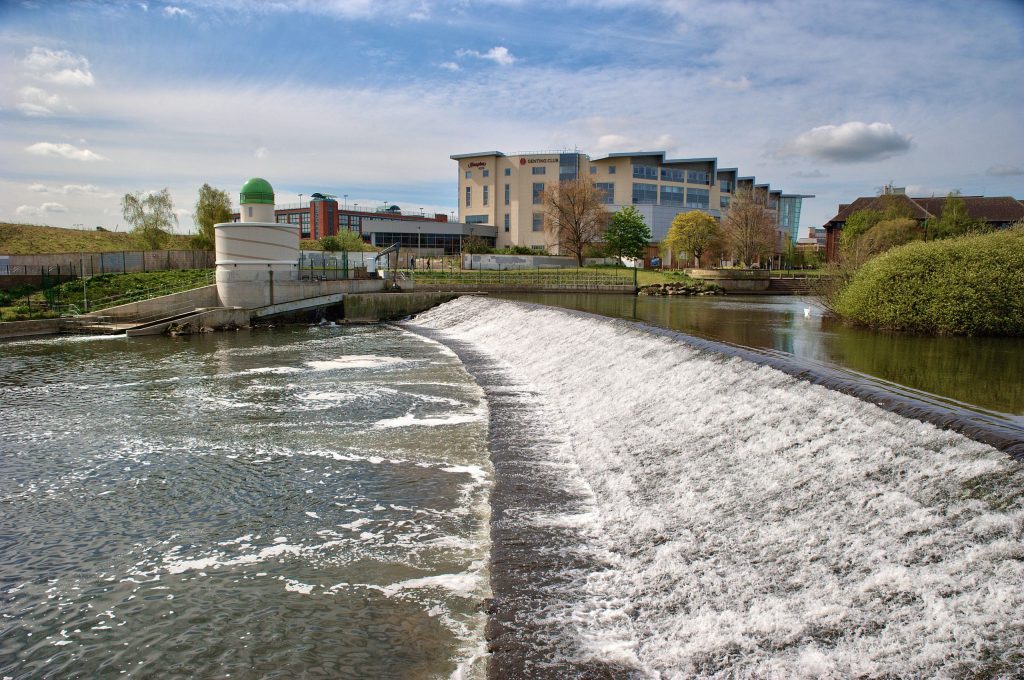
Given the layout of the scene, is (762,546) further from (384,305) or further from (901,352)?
(384,305)

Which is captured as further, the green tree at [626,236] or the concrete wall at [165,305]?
the green tree at [626,236]

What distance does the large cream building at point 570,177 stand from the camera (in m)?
82.2

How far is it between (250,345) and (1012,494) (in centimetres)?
2412

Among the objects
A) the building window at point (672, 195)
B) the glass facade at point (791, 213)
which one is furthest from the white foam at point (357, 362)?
the glass facade at point (791, 213)

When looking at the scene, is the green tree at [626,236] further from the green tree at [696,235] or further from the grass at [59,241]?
the grass at [59,241]

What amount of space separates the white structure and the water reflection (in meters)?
18.5

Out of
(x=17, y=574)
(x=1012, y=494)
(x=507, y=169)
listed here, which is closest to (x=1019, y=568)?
(x=1012, y=494)

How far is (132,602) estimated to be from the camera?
628 cm

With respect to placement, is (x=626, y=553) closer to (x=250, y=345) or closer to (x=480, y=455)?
(x=480, y=455)

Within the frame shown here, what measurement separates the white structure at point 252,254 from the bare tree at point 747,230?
4425 cm

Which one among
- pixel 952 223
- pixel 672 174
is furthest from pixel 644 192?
pixel 952 223

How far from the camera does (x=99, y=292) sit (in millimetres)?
36750

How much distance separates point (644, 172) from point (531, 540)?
80908 mm

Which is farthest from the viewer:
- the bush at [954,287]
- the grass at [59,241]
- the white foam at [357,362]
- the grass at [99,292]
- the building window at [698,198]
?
the building window at [698,198]
